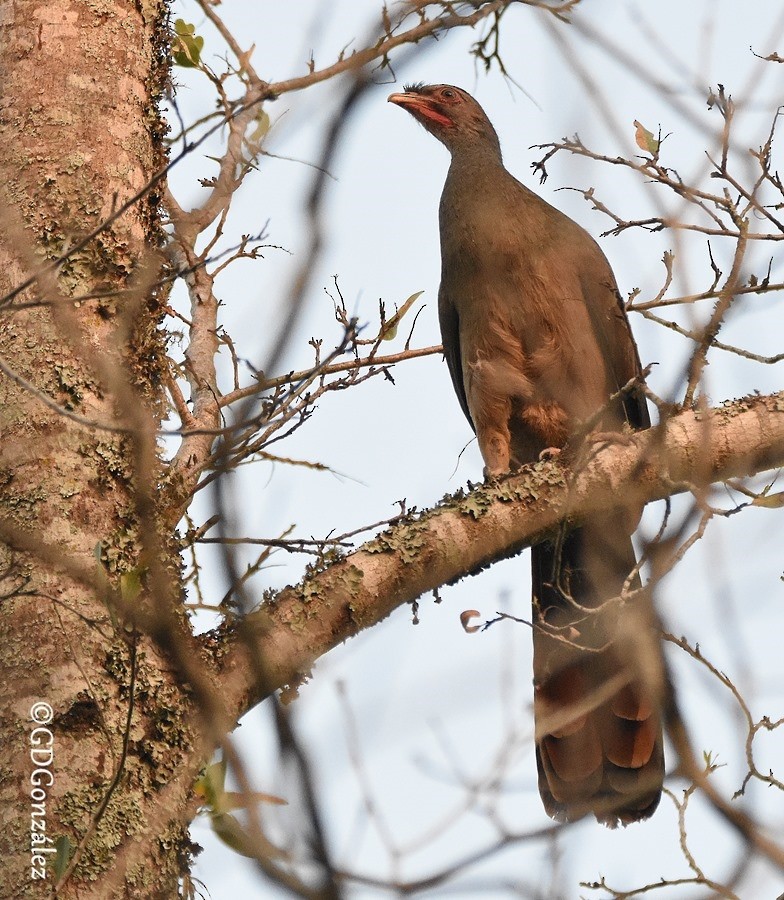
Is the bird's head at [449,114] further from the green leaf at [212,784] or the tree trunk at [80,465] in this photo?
the green leaf at [212,784]

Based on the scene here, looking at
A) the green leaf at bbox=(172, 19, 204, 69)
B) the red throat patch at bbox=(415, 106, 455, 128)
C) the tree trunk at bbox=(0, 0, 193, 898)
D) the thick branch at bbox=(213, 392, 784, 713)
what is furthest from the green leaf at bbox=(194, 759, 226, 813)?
the red throat patch at bbox=(415, 106, 455, 128)

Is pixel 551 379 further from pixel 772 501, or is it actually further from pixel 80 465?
pixel 80 465

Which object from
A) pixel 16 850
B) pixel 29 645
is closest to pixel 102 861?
pixel 16 850

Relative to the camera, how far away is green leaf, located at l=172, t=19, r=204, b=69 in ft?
12.5

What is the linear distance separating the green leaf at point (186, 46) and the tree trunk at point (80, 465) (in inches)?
23.2

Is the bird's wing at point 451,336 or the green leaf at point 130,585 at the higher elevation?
the bird's wing at point 451,336

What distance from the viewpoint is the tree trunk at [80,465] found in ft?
7.30

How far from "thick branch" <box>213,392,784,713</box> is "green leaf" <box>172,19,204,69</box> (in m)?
1.83

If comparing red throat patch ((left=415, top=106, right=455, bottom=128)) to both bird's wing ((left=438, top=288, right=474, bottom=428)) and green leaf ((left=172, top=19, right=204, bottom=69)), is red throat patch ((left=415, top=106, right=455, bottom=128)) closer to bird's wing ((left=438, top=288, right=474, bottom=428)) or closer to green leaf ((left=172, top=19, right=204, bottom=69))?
bird's wing ((left=438, top=288, right=474, bottom=428))

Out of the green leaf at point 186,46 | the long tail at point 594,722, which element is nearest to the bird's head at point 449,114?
the green leaf at point 186,46

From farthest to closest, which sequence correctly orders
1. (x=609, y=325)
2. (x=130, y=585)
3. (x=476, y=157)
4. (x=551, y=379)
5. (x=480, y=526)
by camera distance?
(x=476, y=157) → (x=609, y=325) → (x=551, y=379) → (x=480, y=526) → (x=130, y=585)

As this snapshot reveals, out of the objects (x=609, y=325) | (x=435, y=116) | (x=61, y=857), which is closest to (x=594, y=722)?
(x=609, y=325)

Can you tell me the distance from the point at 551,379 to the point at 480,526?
1822 mm

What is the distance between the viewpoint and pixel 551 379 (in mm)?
4629
